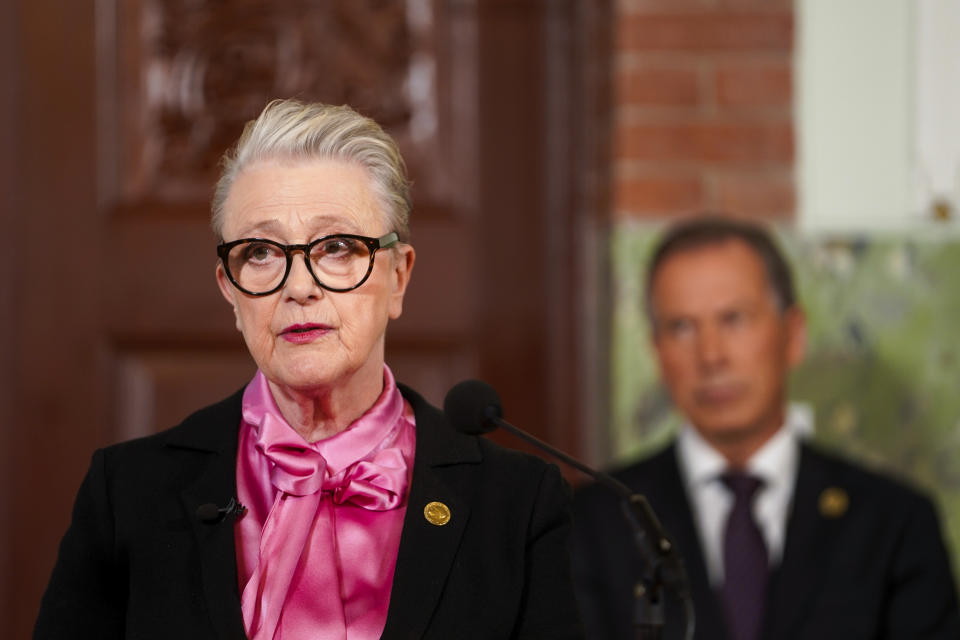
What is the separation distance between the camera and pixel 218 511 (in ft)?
3.05

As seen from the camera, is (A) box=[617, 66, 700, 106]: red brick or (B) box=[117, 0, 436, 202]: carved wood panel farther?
(B) box=[117, 0, 436, 202]: carved wood panel

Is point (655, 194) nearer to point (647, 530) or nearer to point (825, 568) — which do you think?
point (825, 568)

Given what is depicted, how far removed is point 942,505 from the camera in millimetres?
2398

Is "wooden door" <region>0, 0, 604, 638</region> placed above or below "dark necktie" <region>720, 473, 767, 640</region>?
above

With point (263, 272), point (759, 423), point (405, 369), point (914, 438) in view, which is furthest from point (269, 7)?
point (263, 272)

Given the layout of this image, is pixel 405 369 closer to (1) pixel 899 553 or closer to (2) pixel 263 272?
(1) pixel 899 553

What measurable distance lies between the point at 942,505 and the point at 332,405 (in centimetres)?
179

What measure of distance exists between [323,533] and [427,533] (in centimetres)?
8

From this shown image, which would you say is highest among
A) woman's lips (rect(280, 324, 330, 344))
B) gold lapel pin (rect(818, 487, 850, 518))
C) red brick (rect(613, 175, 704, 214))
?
red brick (rect(613, 175, 704, 214))

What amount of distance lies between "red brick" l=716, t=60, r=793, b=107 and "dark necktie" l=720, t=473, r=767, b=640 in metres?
0.79

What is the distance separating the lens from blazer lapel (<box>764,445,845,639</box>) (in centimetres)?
198

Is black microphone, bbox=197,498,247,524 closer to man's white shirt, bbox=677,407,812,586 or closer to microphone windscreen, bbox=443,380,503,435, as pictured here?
microphone windscreen, bbox=443,380,503,435

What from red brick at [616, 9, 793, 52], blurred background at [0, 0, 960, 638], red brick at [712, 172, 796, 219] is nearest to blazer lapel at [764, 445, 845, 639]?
blurred background at [0, 0, 960, 638]

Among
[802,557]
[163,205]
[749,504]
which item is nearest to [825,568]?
[802,557]
